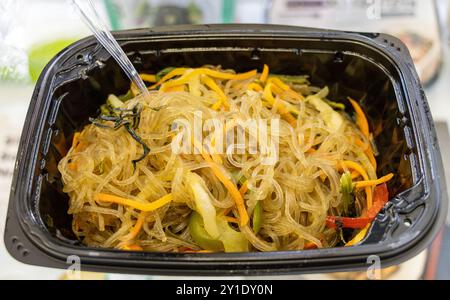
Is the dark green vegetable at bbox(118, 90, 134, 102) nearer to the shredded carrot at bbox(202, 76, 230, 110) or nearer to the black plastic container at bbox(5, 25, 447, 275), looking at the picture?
the black plastic container at bbox(5, 25, 447, 275)

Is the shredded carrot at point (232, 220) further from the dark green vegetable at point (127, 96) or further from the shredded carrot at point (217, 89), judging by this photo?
the dark green vegetable at point (127, 96)

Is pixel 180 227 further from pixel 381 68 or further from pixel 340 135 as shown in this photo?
pixel 381 68

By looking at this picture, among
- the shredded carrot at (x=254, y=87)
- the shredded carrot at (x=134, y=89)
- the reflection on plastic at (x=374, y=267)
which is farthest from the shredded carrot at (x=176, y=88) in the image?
the reflection on plastic at (x=374, y=267)

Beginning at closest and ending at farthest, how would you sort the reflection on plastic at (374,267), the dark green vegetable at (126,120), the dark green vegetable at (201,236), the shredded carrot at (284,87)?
the reflection on plastic at (374,267) < the dark green vegetable at (201,236) < the dark green vegetable at (126,120) < the shredded carrot at (284,87)

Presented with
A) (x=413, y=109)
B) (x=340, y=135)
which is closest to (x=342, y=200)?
(x=340, y=135)

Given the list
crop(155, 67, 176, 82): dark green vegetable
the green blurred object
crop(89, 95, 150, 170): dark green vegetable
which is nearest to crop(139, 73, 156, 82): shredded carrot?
crop(155, 67, 176, 82): dark green vegetable

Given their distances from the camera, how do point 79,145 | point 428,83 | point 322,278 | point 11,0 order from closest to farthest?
point 322,278
point 79,145
point 428,83
point 11,0
